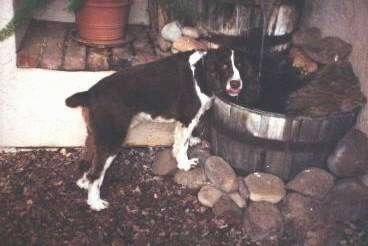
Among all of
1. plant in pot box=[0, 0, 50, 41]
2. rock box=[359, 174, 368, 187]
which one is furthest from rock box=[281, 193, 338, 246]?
plant in pot box=[0, 0, 50, 41]

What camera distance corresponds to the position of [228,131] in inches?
157

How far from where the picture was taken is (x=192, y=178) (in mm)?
4191

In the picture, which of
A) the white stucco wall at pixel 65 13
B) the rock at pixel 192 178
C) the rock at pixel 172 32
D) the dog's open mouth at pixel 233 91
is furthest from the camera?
the white stucco wall at pixel 65 13

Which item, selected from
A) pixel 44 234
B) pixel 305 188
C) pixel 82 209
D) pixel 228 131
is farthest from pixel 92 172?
pixel 305 188

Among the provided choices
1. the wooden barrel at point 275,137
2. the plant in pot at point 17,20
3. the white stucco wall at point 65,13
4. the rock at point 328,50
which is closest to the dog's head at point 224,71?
the wooden barrel at point 275,137

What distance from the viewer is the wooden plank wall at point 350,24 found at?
3.85m

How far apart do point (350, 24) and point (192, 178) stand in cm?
184

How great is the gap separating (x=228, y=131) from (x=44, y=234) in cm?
161

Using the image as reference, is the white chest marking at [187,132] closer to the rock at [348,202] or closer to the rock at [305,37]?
the rock at [305,37]

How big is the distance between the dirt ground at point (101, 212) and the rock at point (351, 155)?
0.76 m

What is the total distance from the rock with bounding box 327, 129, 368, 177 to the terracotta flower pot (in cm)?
216

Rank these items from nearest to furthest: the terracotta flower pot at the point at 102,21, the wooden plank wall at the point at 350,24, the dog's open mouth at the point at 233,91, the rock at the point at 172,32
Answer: the dog's open mouth at the point at 233,91
the wooden plank wall at the point at 350,24
the terracotta flower pot at the point at 102,21
the rock at the point at 172,32

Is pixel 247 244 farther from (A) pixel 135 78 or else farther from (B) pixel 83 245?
(A) pixel 135 78

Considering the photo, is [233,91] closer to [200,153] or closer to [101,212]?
[200,153]
